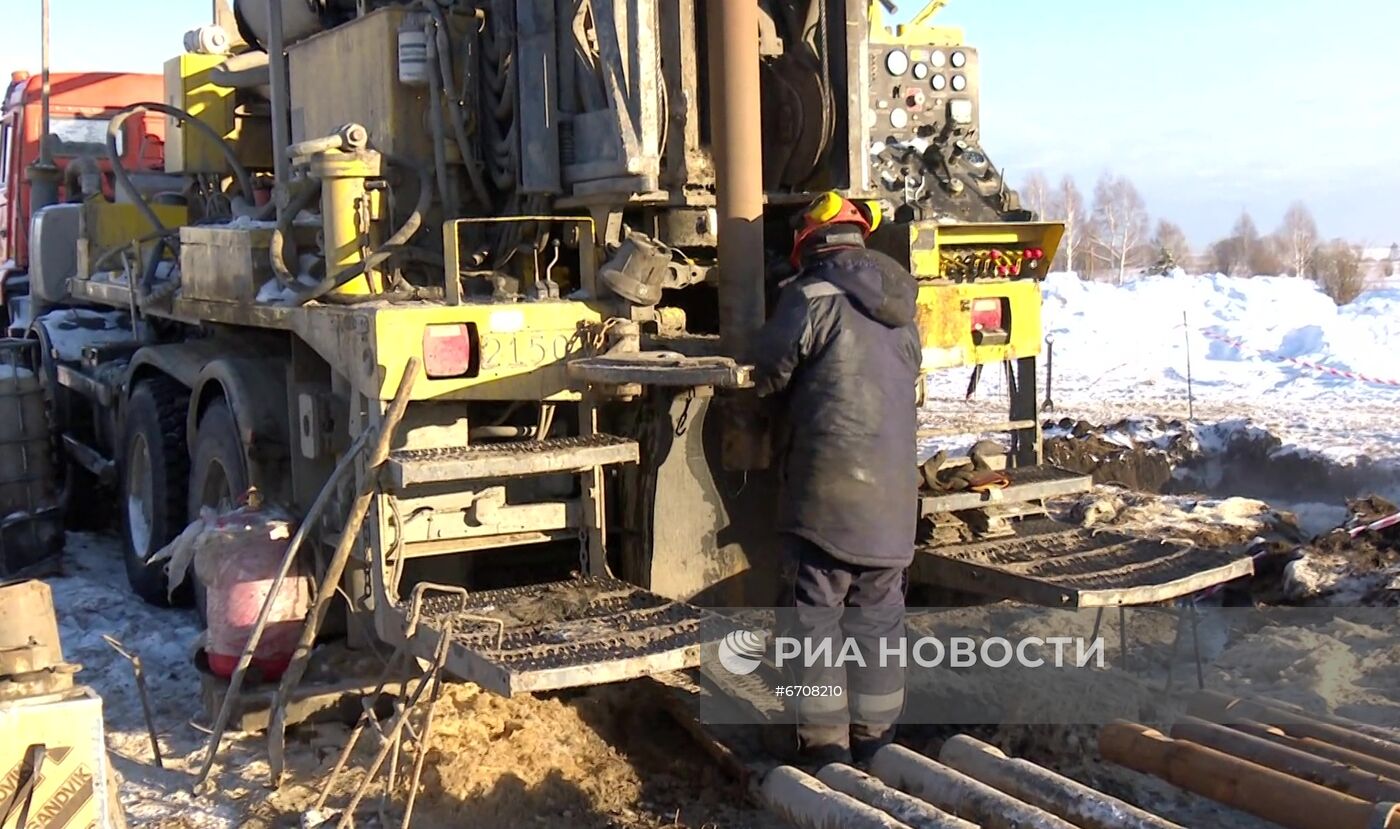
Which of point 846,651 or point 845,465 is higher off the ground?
point 845,465

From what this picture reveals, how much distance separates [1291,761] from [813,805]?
1.36 meters

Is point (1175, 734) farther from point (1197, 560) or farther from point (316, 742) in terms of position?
point (316, 742)

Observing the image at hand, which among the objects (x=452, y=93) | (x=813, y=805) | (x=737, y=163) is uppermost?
(x=452, y=93)

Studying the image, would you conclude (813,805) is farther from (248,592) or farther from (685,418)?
(248,592)

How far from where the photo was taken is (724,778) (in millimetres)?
4820

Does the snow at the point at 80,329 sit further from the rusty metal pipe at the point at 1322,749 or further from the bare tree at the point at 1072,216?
the bare tree at the point at 1072,216

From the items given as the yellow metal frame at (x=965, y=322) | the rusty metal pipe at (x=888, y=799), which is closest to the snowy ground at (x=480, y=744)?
the rusty metal pipe at (x=888, y=799)

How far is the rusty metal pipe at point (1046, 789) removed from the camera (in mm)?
3594

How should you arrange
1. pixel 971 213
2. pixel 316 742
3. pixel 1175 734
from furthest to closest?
1. pixel 971 213
2. pixel 316 742
3. pixel 1175 734

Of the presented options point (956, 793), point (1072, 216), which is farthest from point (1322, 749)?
point (1072, 216)

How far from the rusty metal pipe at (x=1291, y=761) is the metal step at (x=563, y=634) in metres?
1.48

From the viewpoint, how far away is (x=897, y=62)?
14484 mm

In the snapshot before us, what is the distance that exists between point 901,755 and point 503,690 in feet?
3.89

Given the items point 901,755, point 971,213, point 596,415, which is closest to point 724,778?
point 901,755
